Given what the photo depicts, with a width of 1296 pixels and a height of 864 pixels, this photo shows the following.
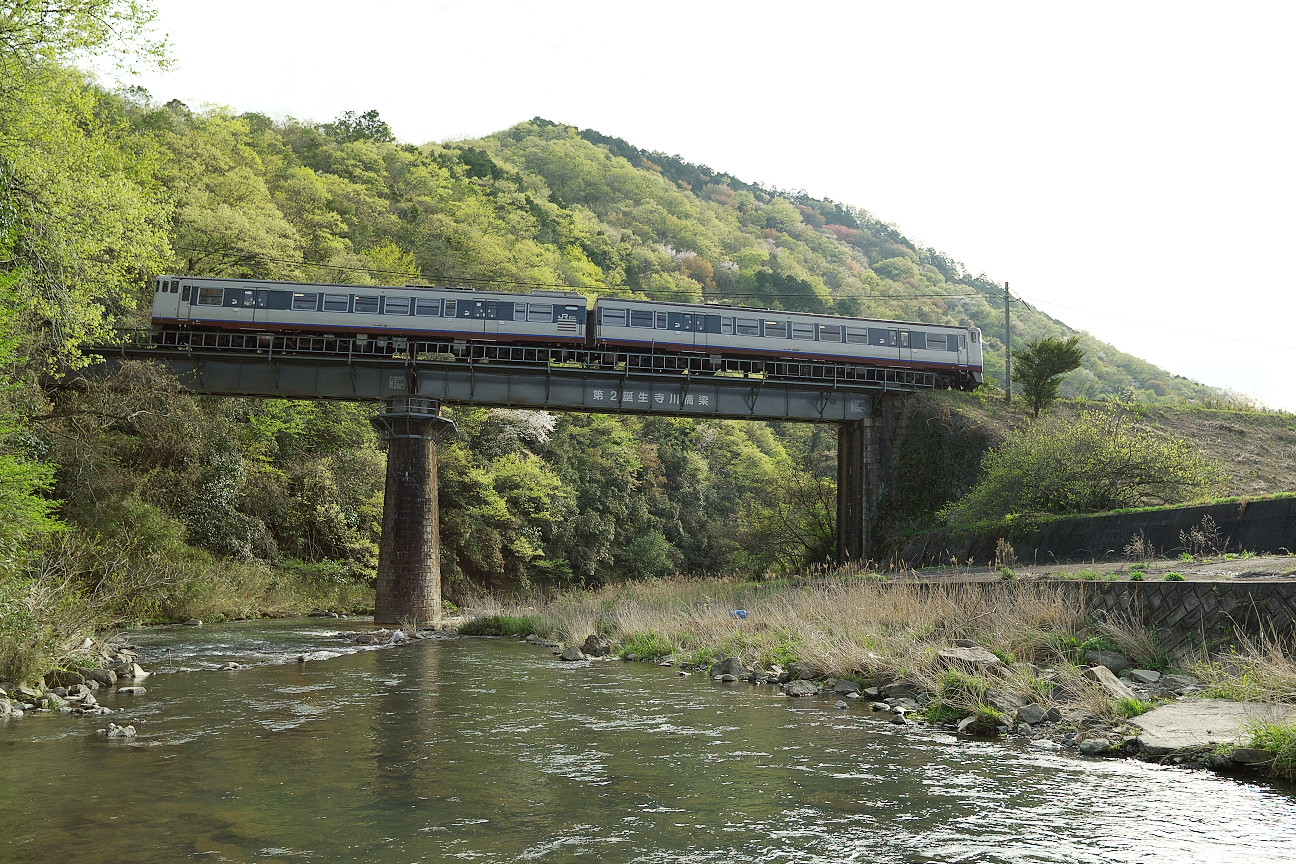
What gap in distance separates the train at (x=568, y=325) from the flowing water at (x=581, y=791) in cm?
→ 2004

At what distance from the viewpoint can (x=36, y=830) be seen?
6.36 meters

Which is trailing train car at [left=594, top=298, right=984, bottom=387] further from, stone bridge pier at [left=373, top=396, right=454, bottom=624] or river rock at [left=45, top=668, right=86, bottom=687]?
river rock at [left=45, top=668, right=86, bottom=687]

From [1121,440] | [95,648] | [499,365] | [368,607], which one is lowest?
[368,607]

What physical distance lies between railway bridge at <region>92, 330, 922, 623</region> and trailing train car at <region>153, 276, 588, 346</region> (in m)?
0.63

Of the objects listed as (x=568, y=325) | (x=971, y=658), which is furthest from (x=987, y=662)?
(x=568, y=325)

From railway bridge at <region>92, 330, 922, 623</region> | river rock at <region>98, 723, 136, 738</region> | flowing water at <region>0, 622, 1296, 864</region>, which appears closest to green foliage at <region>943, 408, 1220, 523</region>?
railway bridge at <region>92, 330, 922, 623</region>

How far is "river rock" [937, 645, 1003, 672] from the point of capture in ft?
39.1

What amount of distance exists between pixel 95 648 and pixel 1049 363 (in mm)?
31476

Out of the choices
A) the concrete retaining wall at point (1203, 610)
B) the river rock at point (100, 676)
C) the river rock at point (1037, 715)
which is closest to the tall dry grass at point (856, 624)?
the concrete retaining wall at point (1203, 610)

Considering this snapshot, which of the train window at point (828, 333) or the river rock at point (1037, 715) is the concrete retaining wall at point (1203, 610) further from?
the train window at point (828, 333)

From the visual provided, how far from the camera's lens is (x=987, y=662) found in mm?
11953

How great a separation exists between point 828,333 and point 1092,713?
24521 mm

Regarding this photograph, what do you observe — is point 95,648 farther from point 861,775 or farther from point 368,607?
point 368,607

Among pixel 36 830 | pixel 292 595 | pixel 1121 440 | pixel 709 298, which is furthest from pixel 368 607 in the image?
pixel 709 298
